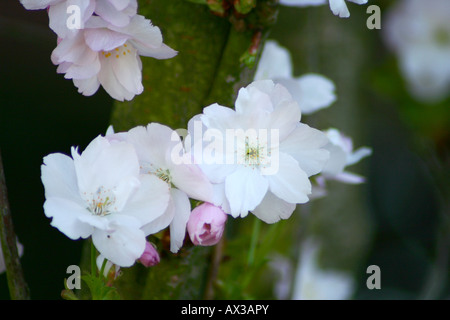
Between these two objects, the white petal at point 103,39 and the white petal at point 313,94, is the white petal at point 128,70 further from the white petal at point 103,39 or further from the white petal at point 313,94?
the white petal at point 313,94

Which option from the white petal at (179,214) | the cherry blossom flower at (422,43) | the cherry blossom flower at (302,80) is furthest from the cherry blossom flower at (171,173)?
the cherry blossom flower at (422,43)

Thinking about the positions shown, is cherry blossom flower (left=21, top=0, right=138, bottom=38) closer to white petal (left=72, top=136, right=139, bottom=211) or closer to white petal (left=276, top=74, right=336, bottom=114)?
white petal (left=72, top=136, right=139, bottom=211)

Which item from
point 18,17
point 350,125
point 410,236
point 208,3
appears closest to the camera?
point 208,3

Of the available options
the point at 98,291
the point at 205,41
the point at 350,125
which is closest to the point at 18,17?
the point at 205,41

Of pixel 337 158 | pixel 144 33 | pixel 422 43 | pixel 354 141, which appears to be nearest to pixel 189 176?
pixel 144 33
